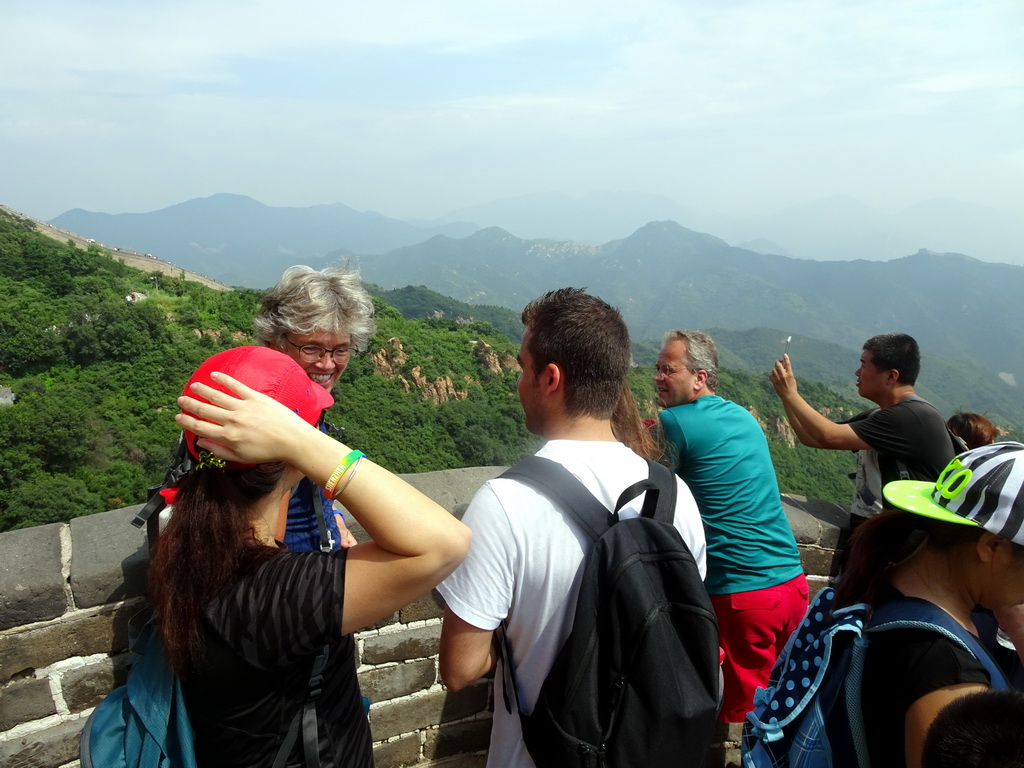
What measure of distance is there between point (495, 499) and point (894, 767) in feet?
3.38

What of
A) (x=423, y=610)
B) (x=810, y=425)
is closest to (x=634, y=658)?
(x=423, y=610)

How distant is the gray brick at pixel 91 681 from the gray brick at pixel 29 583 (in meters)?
0.22

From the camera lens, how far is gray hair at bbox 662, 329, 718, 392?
2906mm

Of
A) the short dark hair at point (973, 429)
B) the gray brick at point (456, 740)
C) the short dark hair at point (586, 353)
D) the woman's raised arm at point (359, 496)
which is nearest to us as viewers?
the woman's raised arm at point (359, 496)

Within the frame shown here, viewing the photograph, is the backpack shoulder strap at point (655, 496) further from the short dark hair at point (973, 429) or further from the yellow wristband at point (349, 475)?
the short dark hair at point (973, 429)

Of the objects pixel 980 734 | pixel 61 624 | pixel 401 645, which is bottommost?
pixel 401 645

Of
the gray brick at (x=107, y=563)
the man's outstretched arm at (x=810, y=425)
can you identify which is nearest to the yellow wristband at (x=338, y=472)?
the gray brick at (x=107, y=563)

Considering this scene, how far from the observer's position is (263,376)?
1.32 m

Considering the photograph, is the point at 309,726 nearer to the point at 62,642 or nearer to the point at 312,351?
the point at 62,642

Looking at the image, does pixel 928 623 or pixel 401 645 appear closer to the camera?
pixel 928 623

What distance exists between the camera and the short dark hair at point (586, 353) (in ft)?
5.51

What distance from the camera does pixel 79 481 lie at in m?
22.2

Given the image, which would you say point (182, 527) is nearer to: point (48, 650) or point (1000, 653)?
point (48, 650)

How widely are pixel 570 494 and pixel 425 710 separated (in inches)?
66.2
